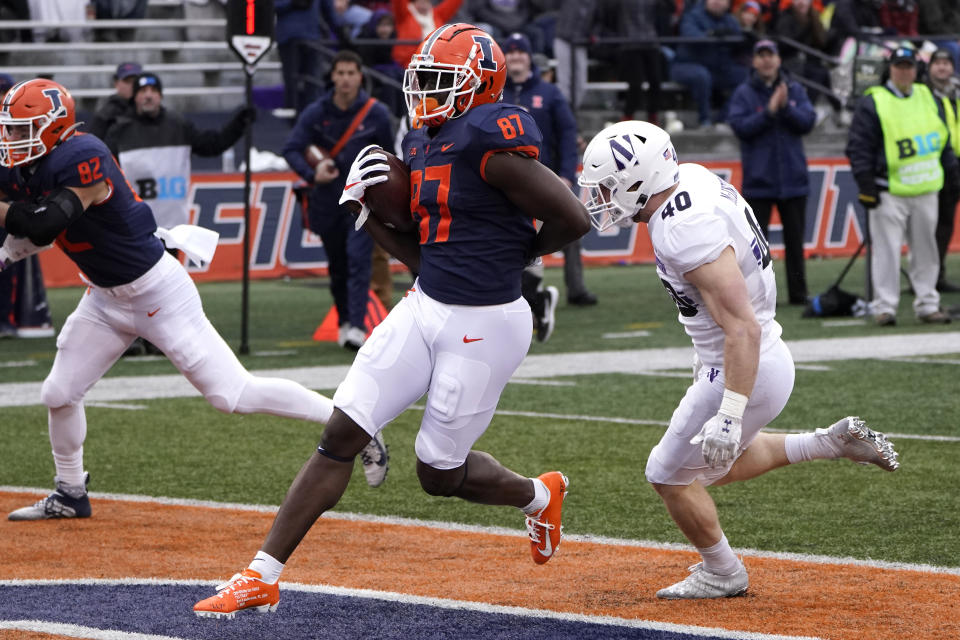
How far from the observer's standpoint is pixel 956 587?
200 inches

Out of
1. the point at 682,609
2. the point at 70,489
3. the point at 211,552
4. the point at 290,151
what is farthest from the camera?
the point at 290,151

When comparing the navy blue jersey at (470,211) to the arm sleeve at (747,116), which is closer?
the navy blue jersey at (470,211)

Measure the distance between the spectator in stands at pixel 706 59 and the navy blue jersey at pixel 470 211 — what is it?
15832 millimetres

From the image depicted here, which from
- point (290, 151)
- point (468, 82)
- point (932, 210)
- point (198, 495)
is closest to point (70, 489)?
Answer: point (198, 495)

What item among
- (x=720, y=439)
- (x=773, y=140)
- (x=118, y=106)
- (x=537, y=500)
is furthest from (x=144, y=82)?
(x=720, y=439)

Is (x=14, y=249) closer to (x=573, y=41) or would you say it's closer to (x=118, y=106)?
(x=118, y=106)

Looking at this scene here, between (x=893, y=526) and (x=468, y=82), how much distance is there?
96.4 inches

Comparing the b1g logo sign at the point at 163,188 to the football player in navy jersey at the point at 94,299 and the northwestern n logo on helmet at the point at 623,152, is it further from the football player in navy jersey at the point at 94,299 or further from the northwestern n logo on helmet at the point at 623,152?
the northwestern n logo on helmet at the point at 623,152

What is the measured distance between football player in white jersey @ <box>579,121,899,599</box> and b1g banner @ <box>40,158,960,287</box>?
11570 mm

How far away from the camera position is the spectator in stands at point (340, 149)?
37.6 ft

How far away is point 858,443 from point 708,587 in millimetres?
743

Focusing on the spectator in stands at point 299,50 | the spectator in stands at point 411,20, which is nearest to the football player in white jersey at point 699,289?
the spectator in stands at point 299,50

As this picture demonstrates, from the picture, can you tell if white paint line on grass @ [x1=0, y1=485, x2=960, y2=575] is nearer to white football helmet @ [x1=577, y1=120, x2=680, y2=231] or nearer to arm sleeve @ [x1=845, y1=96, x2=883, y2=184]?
white football helmet @ [x1=577, y1=120, x2=680, y2=231]

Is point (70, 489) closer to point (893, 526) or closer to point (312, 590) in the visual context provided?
point (312, 590)
